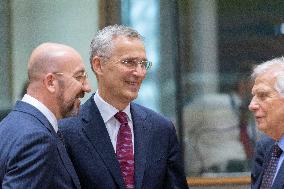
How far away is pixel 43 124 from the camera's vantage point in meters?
3.43

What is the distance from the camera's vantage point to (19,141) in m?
3.25

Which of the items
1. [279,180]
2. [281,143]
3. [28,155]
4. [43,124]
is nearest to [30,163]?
[28,155]

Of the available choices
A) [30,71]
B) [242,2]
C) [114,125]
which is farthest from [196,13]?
[30,71]

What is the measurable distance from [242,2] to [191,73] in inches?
29.1

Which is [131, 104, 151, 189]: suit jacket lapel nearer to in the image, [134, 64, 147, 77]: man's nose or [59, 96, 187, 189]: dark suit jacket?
[59, 96, 187, 189]: dark suit jacket

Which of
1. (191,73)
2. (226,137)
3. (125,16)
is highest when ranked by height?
(125,16)

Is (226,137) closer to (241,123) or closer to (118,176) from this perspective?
(241,123)

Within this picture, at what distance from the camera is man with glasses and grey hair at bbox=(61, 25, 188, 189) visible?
406 centimetres

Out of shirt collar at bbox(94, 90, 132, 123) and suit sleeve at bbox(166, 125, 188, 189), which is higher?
shirt collar at bbox(94, 90, 132, 123)

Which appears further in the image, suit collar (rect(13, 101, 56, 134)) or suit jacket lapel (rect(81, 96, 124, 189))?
suit jacket lapel (rect(81, 96, 124, 189))

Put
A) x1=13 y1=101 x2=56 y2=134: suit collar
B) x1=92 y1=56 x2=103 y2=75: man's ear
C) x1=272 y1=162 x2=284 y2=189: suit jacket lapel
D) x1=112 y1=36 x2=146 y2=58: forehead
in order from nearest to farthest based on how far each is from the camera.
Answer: x1=13 y1=101 x2=56 y2=134: suit collar → x1=272 y1=162 x2=284 y2=189: suit jacket lapel → x1=112 y1=36 x2=146 y2=58: forehead → x1=92 y1=56 x2=103 y2=75: man's ear

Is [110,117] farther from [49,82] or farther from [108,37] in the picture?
[49,82]

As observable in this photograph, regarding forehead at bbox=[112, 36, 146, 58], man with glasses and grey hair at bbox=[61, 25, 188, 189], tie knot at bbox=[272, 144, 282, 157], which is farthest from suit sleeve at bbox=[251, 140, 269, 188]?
forehead at bbox=[112, 36, 146, 58]

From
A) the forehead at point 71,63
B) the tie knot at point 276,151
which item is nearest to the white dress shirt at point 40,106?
the forehead at point 71,63
